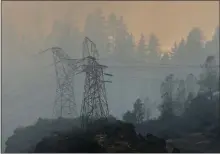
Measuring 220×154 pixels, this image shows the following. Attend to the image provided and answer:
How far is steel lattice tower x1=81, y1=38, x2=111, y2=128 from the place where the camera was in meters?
2.17

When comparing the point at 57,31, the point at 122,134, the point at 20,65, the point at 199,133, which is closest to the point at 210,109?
the point at 199,133

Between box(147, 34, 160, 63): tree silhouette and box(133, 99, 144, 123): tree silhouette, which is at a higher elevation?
box(147, 34, 160, 63): tree silhouette

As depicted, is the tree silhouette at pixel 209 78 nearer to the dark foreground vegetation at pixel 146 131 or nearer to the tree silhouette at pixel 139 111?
the dark foreground vegetation at pixel 146 131

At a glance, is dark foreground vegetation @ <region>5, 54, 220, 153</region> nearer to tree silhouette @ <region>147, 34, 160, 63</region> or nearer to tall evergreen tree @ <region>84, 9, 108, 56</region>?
tree silhouette @ <region>147, 34, 160, 63</region>

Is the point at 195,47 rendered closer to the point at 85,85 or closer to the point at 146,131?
the point at 146,131

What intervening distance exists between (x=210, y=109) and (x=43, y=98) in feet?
3.75

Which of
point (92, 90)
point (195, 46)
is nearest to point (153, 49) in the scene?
point (195, 46)

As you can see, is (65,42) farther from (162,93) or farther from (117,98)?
(162,93)

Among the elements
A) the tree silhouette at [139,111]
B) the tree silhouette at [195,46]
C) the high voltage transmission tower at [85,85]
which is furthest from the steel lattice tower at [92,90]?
the tree silhouette at [195,46]

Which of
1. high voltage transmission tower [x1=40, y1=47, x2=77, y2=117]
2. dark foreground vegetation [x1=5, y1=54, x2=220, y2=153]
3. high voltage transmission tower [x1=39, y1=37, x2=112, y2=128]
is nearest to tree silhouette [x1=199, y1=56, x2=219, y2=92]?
dark foreground vegetation [x1=5, y1=54, x2=220, y2=153]

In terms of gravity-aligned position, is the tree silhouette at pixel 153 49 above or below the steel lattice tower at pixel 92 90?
above

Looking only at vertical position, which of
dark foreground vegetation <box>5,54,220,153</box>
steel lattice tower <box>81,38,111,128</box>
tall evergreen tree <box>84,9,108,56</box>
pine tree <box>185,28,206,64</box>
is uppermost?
tall evergreen tree <box>84,9,108,56</box>

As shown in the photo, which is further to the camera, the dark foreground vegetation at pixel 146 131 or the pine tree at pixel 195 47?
the pine tree at pixel 195 47

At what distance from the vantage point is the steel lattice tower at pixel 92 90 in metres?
2.17
